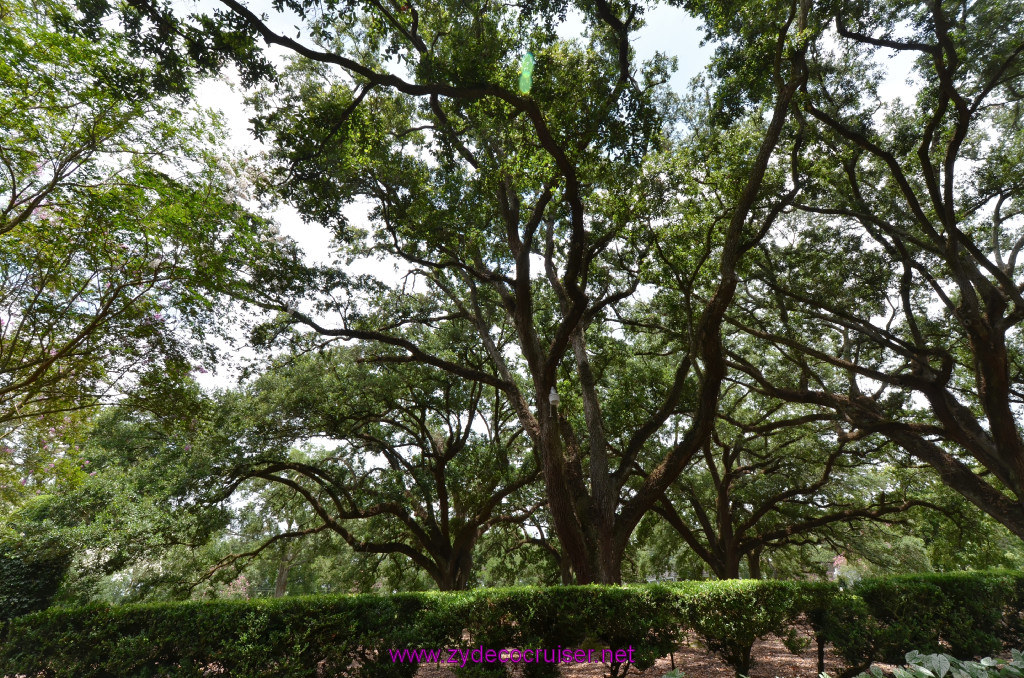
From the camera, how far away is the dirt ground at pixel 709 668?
580 cm

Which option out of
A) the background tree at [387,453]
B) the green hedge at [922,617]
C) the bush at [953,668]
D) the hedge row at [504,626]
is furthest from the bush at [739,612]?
the background tree at [387,453]

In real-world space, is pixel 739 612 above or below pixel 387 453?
below

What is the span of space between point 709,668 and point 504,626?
3042 mm

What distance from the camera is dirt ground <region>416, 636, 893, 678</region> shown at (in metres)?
5.80

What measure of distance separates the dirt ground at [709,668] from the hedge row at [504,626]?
41 cm

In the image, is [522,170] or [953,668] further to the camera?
[522,170]

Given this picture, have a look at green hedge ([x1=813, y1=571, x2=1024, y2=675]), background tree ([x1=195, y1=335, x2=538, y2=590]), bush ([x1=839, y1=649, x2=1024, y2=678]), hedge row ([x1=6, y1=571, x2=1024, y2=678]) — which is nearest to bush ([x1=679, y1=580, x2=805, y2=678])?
hedge row ([x1=6, y1=571, x2=1024, y2=678])

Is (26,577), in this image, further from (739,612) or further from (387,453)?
(739,612)

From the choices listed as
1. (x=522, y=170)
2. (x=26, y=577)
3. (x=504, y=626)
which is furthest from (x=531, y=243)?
(x=26, y=577)

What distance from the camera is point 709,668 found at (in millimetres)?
6234

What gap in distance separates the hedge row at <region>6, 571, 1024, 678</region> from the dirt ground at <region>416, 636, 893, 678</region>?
1.34 ft

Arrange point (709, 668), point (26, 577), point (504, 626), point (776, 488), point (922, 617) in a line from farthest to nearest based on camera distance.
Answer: point (776, 488) < point (26, 577) < point (709, 668) < point (922, 617) < point (504, 626)

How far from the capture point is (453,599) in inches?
210

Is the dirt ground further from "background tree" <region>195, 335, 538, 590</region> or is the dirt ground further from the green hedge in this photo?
"background tree" <region>195, 335, 538, 590</region>
